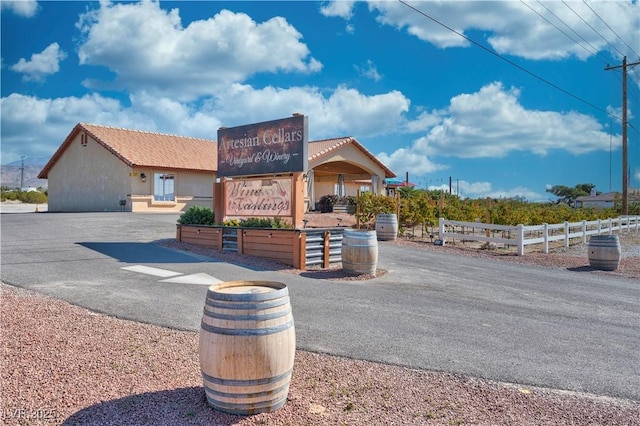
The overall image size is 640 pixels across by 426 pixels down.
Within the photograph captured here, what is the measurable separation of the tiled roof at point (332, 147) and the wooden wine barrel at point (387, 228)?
27.9 feet

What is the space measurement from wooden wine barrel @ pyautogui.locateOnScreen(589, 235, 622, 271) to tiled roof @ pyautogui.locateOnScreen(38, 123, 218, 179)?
2197 centimetres

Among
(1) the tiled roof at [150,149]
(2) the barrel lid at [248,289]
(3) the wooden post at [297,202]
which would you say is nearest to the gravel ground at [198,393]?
(2) the barrel lid at [248,289]

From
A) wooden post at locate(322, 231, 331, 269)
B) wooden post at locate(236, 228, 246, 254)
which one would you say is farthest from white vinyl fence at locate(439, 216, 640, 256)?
wooden post at locate(236, 228, 246, 254)

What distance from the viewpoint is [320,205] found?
29.6 m

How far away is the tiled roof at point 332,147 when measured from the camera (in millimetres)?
26484

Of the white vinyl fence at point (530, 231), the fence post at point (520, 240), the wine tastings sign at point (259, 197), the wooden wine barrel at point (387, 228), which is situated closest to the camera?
the wine tastings sign at point (259, 197)

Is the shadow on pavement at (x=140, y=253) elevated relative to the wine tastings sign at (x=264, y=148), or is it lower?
lower

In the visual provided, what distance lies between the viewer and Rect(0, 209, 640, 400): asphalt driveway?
16.7 ft

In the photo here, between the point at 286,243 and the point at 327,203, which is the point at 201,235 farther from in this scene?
the point at 327,203

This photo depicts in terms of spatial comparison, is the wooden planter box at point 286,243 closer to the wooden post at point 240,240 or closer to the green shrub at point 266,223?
the wooden post at point 240,240

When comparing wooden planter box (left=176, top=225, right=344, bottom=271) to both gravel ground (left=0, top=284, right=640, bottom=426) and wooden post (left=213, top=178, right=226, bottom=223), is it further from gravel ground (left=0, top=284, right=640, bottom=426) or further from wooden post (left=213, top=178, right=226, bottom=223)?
gravel ground (left=0, top=284, right=640, bottom=426)

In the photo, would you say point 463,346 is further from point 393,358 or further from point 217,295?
point 217,295

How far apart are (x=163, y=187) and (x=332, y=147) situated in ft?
33.6

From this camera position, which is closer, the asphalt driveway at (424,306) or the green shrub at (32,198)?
the asphalt driveway at (424,306)
